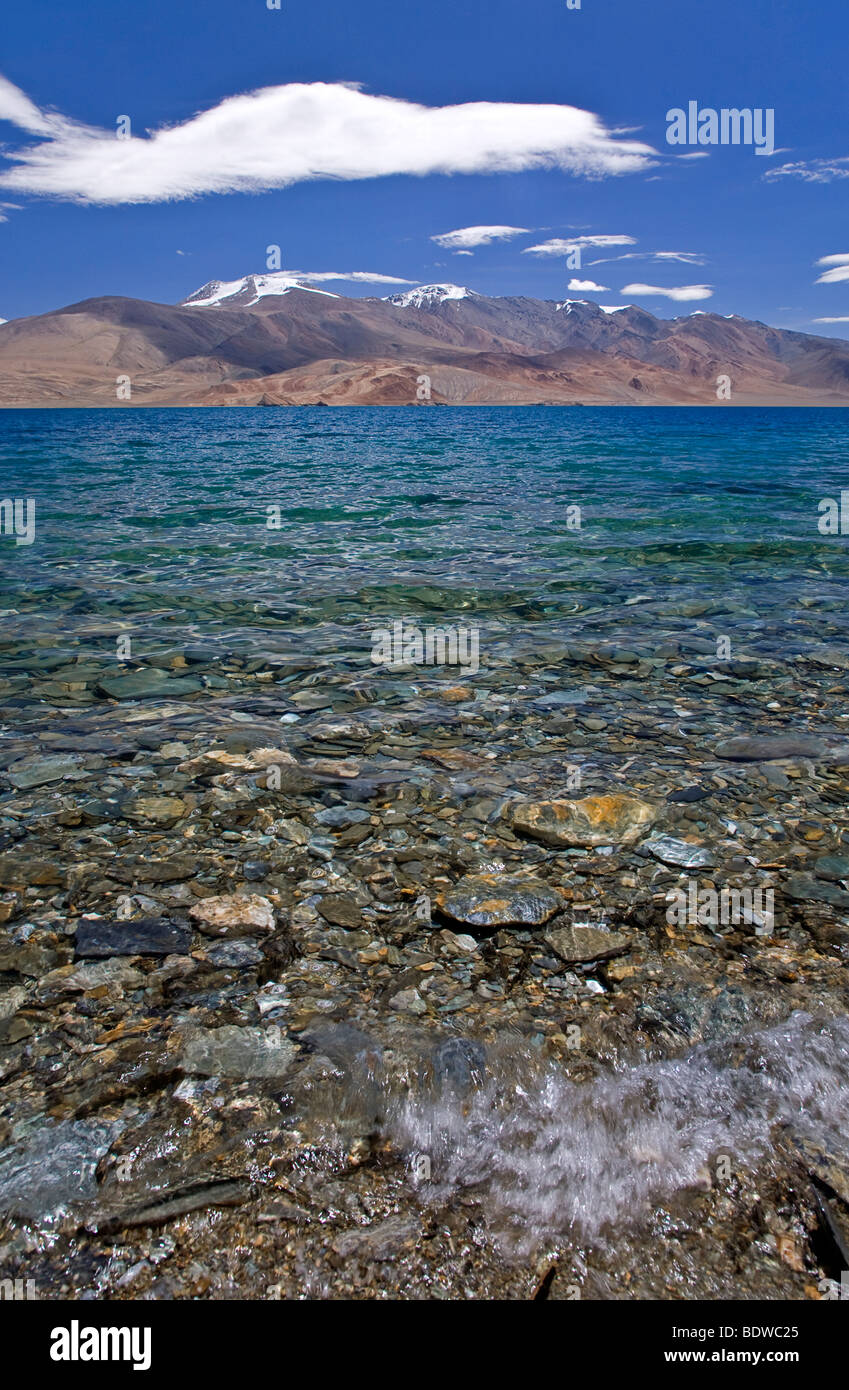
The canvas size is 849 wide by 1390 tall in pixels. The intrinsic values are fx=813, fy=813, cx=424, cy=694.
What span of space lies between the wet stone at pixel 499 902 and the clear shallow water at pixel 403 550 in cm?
524

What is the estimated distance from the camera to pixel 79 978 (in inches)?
152

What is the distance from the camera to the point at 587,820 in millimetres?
5391

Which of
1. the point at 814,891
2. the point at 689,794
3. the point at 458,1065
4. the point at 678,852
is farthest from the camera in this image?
the point at 689,794

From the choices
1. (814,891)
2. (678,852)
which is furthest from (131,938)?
(814,891)

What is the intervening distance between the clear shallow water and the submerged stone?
4.52 metres

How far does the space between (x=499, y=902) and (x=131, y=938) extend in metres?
1.96

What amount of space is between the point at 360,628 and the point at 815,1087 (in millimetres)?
7875

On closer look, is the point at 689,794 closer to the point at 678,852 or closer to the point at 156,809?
the point at 678,852

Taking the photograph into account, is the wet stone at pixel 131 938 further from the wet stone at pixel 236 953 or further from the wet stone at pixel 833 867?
the wet stone at pixel 833 867

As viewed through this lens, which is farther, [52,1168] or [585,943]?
[585,943]

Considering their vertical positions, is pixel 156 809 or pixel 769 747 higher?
pixel 769 747

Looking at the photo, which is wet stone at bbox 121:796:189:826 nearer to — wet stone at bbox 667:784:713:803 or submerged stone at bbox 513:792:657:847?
submerged stone at bbox 513:792:657:847
